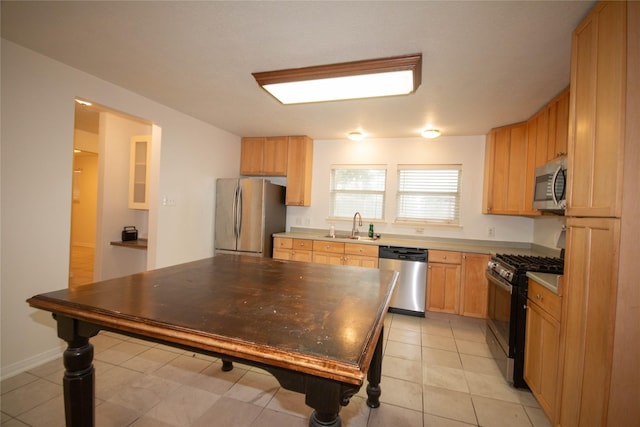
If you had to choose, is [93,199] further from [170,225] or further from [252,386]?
[252,386]

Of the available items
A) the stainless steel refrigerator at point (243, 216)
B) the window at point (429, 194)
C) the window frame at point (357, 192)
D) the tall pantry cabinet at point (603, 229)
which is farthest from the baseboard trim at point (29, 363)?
the window at point (429, 194)

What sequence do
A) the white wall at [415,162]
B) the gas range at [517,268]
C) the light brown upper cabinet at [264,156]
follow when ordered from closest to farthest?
the gas range at [517,268] < the white wall at [415,162] < the light brown upper cabinet at [264,156]

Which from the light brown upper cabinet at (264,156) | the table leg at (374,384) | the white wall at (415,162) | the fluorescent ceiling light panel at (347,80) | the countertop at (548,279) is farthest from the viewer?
the light brown upper cabinet at (264,156)

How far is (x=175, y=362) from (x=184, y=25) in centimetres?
254

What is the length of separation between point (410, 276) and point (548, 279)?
1.76 metres

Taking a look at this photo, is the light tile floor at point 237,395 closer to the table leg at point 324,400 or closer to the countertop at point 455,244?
the table leg at point 324,400

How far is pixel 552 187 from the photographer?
2047 mm

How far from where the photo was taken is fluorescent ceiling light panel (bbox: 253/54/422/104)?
1.97 meters

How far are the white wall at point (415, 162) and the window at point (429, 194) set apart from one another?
0.29 ft

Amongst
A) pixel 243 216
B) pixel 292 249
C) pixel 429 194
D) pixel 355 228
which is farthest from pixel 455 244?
pixel 243 216

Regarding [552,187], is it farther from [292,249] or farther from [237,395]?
[292,249]

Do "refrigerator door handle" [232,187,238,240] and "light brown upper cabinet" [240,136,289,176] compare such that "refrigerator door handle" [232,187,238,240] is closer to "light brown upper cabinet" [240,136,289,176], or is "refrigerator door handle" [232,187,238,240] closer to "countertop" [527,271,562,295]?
"light brown upper cabinet" [240,136,289,176]

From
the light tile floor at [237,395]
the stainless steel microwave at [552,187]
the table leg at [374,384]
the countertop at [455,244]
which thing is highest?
the stainless steel microwave at [552,187]

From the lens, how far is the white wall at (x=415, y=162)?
3.83m
